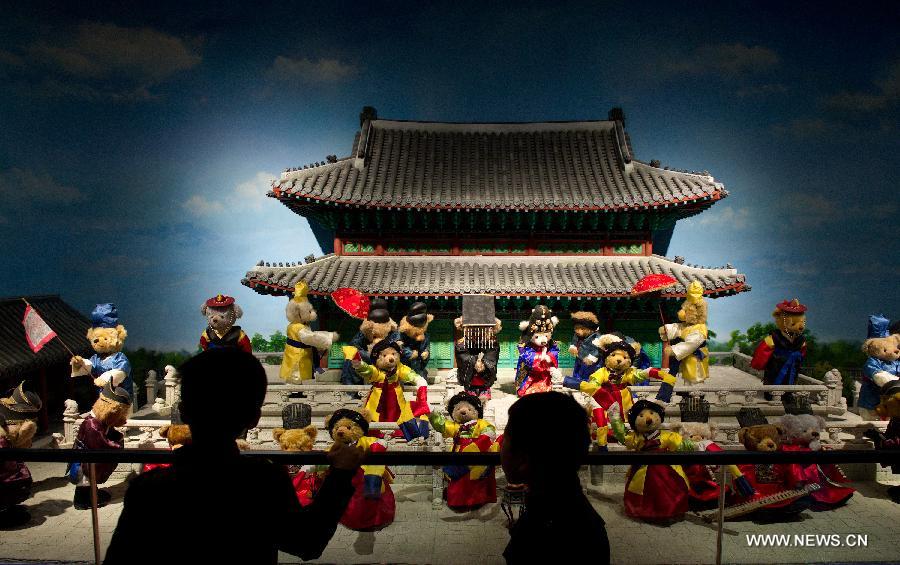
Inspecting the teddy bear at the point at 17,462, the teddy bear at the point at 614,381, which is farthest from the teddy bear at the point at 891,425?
the teddy bear at the point at 17,462

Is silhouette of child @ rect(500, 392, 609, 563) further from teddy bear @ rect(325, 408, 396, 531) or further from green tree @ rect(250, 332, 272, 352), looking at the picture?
green tree @ rect(250, 332, 272, 352)

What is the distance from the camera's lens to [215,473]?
55.1 inches

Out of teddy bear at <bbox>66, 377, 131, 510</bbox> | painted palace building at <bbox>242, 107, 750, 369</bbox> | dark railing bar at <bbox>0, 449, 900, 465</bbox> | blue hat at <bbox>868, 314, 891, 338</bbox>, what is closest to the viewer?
dark railing bar at <bbox>0, 449, 900, 465</bbox>

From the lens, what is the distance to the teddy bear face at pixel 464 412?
547 cm

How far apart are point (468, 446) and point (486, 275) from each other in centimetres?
465

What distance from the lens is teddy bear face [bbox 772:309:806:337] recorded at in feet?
24.4

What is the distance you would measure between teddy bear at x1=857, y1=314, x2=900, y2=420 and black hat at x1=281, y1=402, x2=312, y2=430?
6820mm

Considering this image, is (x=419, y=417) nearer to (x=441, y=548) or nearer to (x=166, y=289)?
(x=441, y=548)

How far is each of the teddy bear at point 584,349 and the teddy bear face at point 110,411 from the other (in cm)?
541

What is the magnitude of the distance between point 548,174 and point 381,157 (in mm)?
3402

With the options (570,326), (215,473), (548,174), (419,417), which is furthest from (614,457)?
(548,174)

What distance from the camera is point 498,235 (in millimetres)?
10133

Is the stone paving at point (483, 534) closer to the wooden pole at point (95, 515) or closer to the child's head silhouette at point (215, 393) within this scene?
the wooden pole at point (95, 515)

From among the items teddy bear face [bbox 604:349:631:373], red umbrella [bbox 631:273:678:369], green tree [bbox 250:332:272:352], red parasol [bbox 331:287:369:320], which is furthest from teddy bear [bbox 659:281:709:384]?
green tree [bbox 250:332:272:352]
